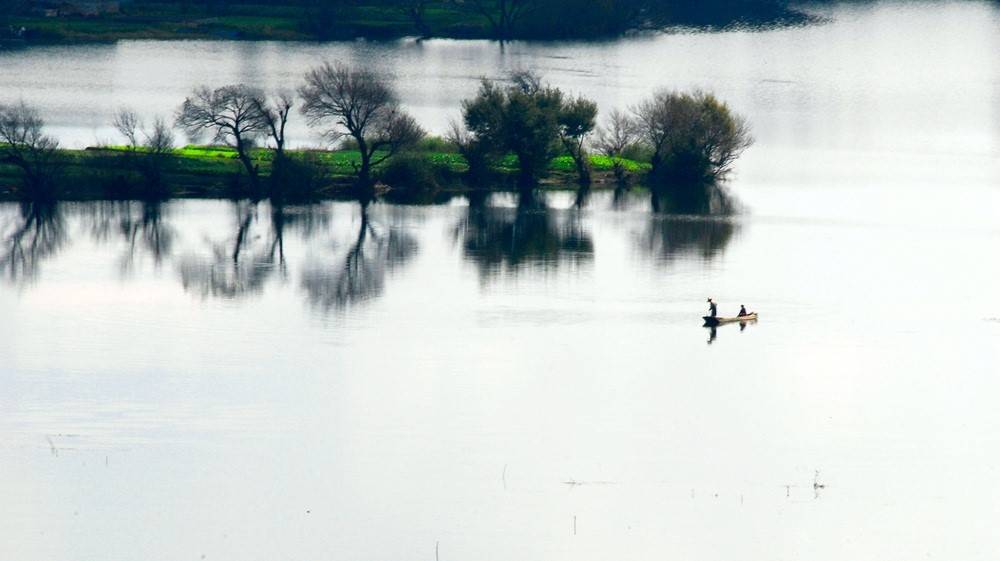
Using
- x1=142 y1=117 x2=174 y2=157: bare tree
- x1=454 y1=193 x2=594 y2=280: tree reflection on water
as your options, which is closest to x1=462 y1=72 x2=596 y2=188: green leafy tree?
x1=454 y1=193 x2=594 y2=280: tree reflection on water

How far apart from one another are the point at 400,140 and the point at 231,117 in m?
5.89

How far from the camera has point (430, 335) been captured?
41.2 m

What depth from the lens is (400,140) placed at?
6338 cm

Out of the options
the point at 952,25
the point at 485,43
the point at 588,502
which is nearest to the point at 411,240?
the point at 588,502

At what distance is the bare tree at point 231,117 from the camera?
201 ft

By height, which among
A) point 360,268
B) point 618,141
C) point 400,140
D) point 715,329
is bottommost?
point 715,329

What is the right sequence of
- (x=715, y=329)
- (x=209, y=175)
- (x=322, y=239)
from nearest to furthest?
(x=715, y=329)
(x=322, y=239)
(x=209, y=175)

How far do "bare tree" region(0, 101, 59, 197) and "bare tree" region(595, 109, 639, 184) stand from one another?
824 inches

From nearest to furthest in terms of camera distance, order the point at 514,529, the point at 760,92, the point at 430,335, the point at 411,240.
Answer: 1. the point at 514,529
2. the point at 430,335
3. the point at 411,240
4. the point at 760,92

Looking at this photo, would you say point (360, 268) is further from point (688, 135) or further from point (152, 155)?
point (688, 135)

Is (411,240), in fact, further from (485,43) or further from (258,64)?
(485,43)

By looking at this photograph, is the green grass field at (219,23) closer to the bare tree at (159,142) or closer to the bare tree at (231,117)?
the bare tree at (159,142)

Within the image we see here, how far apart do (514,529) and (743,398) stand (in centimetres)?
939

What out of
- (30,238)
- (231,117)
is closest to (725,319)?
(30,238)
